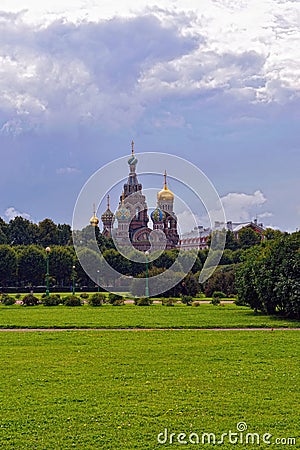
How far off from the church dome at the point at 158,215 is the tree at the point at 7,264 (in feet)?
62.6

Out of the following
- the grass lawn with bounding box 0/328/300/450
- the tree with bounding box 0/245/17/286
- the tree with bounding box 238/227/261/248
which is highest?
the tree with bounding box 238/227/261/248

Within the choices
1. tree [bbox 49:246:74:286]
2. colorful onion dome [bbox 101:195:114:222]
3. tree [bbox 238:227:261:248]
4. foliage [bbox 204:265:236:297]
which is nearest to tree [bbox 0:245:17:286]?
tree [bbox 49:246:74:286]

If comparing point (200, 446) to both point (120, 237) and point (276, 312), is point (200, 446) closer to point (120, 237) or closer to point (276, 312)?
point (276, 312)

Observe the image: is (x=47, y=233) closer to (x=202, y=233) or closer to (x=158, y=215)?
(x=158, y=215)

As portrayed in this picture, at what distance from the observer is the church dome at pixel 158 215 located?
70875 millimetres

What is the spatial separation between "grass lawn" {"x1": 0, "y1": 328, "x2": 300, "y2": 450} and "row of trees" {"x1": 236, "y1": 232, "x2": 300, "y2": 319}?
829cm

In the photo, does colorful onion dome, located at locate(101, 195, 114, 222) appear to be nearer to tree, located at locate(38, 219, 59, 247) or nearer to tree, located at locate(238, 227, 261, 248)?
tree, located at locate(38, 219, 59, 247)

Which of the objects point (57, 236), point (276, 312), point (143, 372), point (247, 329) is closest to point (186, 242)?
point (57, 236)

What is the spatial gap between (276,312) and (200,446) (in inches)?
812

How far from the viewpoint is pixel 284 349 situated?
48.3 ft

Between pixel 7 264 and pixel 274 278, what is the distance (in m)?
36.9

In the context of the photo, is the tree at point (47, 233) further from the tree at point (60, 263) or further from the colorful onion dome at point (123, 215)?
the tree at point (60, 263)

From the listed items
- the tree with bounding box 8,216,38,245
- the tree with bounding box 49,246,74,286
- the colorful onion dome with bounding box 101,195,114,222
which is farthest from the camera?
the colorful onion dome with bounding box 101,195,114,222

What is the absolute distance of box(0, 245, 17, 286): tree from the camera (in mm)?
57156
